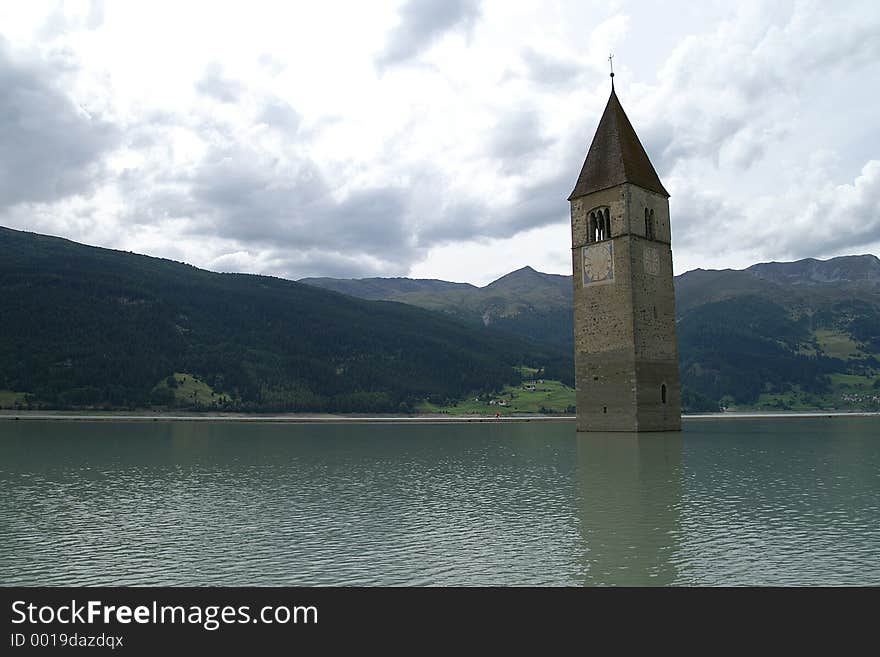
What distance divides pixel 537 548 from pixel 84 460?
31836 millimetres

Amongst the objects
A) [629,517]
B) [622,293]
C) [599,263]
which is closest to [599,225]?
[599,263]

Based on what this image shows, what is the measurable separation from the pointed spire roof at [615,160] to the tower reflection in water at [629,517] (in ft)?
103

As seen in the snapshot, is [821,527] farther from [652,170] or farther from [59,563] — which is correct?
[652,170]

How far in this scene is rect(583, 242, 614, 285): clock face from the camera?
2552 inches

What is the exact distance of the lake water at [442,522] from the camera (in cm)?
1409

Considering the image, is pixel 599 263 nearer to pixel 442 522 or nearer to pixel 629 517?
pixel 629 517

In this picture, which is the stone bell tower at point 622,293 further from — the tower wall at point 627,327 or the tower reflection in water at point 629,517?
the tower reflection in water at point 629,517

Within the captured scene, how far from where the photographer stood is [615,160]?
218 feet

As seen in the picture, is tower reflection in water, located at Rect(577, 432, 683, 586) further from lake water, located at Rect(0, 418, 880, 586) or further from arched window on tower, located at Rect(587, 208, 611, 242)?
arched window on tower, located at Rect(587, 208, 611, 242)

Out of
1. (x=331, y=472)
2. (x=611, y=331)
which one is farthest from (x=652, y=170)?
(x=331, y=472)

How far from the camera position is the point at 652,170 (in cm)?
6988

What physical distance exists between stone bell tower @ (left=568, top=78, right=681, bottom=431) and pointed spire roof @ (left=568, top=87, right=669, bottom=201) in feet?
0.38

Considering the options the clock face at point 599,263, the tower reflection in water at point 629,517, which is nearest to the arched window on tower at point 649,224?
the clock face at point 599,263

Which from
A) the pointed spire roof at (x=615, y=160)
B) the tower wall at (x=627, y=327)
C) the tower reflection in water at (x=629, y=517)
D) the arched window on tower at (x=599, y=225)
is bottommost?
the tower reflection in water at (x=629, y=517)
